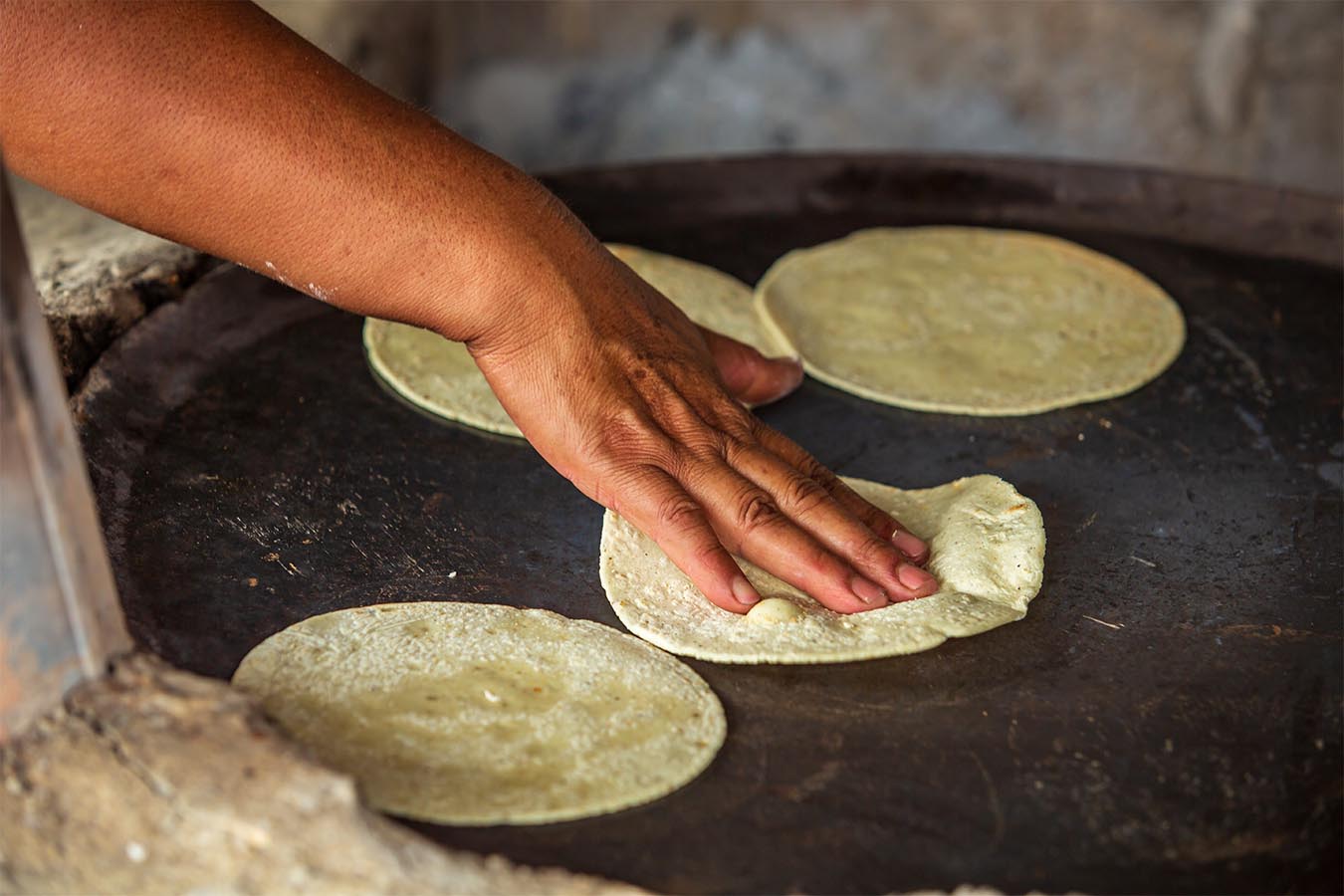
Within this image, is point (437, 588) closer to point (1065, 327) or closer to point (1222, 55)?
point (1065, 327)

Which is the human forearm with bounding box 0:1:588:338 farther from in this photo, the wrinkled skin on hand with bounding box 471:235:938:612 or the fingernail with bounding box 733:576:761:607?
the fingernail with bounding box 733:576:761:607

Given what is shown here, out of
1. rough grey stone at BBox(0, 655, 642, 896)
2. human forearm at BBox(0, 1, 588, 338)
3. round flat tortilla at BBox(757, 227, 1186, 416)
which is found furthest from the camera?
round flat tortilla at BBox(757, 227, 1186, 416)

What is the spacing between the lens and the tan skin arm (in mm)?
1449

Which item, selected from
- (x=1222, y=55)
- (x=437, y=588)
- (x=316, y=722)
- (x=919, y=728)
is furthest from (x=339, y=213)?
(x=1222, y=55)

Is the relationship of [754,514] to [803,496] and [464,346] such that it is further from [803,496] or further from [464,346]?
[464,346]

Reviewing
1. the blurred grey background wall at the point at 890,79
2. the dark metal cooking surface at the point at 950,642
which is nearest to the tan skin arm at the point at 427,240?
the dark metal cooking surface at the point at 950,642

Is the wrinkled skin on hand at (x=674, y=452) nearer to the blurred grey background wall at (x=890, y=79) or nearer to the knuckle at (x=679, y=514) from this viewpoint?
the knuckle at (x=679, y=514)

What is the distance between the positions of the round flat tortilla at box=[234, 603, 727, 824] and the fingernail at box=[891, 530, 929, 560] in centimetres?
33

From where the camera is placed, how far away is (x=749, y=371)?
1.92 meters

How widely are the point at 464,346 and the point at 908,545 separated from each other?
78 centimetres

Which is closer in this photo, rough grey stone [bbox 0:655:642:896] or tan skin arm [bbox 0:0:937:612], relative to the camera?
rough grey stone [bbox 0:655:642:896]

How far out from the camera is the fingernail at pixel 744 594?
1.48 meters

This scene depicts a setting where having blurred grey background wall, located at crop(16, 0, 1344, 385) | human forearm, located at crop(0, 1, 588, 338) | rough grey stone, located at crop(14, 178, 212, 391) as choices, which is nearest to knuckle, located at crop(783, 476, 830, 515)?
human forearm, located at crop(0, 1, 588, 338)

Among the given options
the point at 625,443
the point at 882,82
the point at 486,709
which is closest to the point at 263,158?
the point at 625,443
